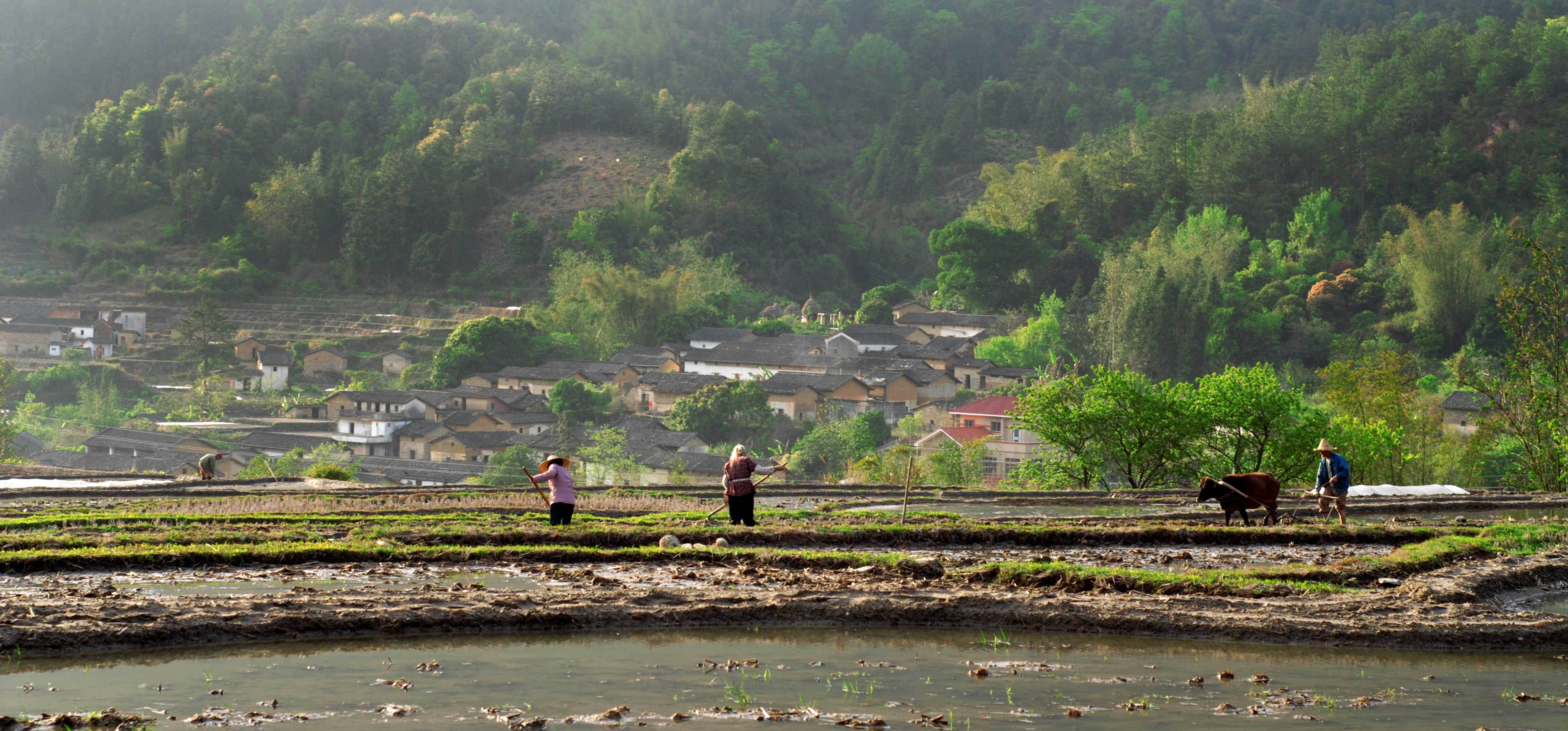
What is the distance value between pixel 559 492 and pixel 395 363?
4602 centimetres

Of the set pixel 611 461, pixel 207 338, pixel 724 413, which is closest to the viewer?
pixel 611 461

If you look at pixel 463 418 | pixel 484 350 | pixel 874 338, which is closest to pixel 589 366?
pixel 484 350

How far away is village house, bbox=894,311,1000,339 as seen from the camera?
61594mm

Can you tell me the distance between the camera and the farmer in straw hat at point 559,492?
1313 cm

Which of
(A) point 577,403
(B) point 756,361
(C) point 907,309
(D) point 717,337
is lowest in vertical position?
(A) point 577,403

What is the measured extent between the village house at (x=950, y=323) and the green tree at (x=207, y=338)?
3079 cm

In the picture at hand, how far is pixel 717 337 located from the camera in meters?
59.5

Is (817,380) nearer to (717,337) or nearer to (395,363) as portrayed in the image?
(717,337)

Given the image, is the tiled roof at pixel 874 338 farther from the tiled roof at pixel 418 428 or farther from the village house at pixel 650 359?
the tiled roof at pixel 418 428

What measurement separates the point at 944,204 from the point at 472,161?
32554 mm

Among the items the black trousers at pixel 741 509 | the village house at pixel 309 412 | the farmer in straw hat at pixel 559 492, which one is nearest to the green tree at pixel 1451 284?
the village house at pixel 309 412

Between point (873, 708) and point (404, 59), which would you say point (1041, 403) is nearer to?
point (873, 708)

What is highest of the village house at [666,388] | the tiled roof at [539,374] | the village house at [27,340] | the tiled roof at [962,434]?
the village house at [27,340]

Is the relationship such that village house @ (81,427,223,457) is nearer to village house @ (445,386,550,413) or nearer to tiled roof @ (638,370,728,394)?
village house @ (445,386,550,413)
